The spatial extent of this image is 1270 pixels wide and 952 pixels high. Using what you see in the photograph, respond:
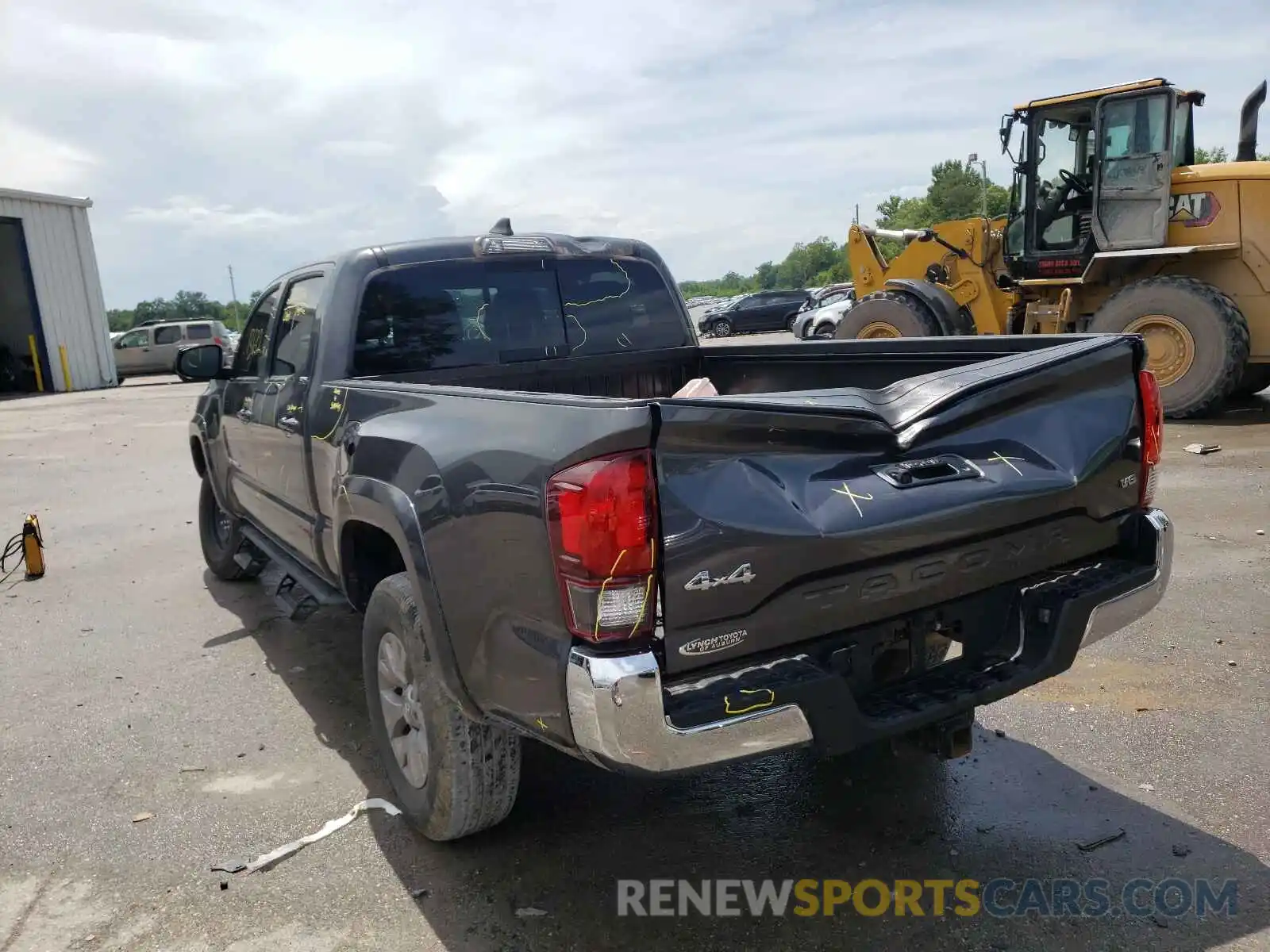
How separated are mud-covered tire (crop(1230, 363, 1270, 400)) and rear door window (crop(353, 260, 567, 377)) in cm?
908

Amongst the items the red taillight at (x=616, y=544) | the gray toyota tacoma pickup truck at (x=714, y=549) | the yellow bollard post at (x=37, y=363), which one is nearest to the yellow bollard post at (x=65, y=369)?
the yellow bollard post at (x=37, y=363)

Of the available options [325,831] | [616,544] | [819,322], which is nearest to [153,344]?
[819,322]

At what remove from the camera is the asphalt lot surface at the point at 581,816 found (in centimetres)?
269

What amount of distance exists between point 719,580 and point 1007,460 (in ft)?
3.41

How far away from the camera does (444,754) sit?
9.40 feet

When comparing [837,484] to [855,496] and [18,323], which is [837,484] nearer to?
[855,496]

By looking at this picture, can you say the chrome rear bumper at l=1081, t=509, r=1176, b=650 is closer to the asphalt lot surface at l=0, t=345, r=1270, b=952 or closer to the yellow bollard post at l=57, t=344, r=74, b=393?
the asphalt lot surface at l=0, t=345, r=1270, b=952

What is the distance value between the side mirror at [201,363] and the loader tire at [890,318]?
307 inches

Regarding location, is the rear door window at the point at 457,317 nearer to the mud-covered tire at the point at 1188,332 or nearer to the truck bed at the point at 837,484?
the truck bed at the point at 837,484

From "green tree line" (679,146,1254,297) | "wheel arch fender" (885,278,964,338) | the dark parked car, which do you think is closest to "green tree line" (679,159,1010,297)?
"green tree line" (679,146,1254,297)

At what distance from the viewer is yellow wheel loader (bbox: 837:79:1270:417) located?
9.52m

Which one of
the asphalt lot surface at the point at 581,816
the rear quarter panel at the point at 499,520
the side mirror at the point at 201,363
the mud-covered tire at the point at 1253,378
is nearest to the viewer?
the rear quarter panel at the point at 499,520

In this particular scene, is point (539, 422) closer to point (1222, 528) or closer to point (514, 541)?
point (514, 541)

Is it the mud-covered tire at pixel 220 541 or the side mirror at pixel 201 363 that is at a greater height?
the side mirror at pixel 201 363
